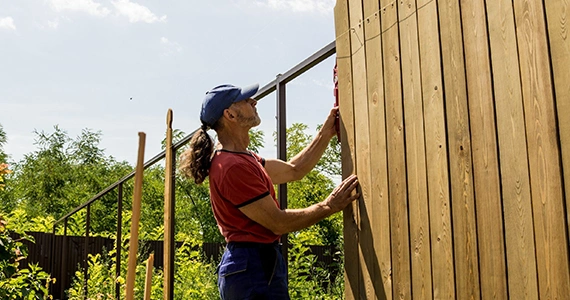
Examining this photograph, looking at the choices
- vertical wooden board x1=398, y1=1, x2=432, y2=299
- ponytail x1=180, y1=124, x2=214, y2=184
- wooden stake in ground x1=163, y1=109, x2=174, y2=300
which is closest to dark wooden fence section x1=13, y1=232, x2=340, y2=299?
wooden stake in ground x1=163, y1=109, x2=174, y2=300

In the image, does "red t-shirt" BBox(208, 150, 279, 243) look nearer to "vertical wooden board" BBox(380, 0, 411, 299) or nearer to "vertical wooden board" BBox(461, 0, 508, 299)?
"vertical wooden board" BBox(380, 0, 411, 299)

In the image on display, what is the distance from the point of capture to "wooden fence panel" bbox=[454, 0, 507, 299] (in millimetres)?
1857

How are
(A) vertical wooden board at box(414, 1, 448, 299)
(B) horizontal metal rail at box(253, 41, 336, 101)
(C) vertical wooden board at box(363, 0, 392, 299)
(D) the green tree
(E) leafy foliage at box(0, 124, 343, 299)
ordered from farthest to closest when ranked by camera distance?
(D) the green tree → (E) leafy foliage at box(0, 124, 343, 299) → (B) horizontal metal rail at box(253, 41, 336, 101) → (C) vertical wooden board at box(363, 0, 392, 299) → (A) vertical wooden board at box(414, 1, 448, 299)

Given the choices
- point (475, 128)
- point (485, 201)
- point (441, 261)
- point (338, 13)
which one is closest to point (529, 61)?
point (475, 128)

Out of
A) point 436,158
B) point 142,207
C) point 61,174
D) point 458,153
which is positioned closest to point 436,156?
point 436,158

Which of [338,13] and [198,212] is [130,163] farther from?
[338,13]

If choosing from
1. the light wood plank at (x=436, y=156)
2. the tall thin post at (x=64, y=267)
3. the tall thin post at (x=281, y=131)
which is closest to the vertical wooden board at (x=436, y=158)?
the light wood plank at (x=436, y=156)

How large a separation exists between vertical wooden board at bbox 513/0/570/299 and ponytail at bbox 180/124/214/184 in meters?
1.61

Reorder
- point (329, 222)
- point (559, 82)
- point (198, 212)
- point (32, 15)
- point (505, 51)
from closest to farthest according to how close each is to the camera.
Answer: point (559, 82), point (505, 51), point (329, 222), point (198, 212), point (32, 15)

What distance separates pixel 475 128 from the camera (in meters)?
1.97

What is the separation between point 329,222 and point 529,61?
6.42m

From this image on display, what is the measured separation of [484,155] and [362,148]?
728mm

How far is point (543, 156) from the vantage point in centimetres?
174

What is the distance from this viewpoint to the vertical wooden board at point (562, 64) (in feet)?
5.51
